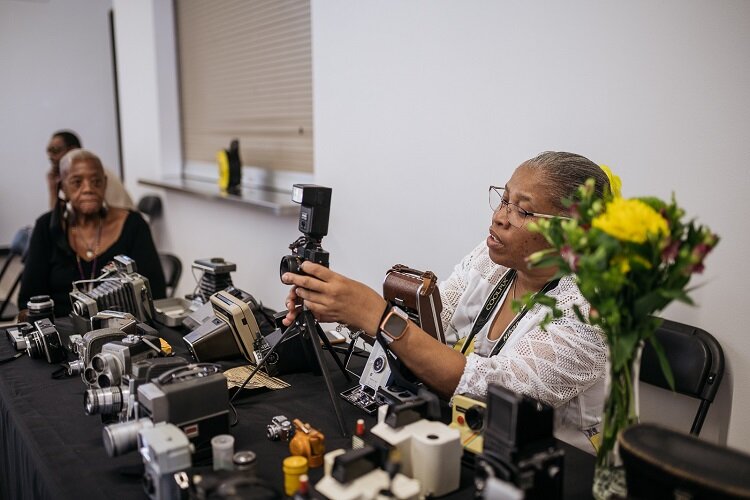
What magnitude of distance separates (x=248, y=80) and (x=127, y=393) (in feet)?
9.73

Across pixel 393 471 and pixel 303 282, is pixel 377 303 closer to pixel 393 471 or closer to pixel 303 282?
pixel 303 282

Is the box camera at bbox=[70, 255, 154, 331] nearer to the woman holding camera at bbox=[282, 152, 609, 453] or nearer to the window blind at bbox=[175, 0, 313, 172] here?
the woman holding camera at bbox=[282, 152, 609, 453]

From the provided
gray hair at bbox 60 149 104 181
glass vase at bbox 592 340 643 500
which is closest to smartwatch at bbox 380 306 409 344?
glass vase at bbox 592 340 643 500

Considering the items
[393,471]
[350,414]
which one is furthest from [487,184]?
[393,471]

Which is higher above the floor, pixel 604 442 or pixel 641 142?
pixel 641 142

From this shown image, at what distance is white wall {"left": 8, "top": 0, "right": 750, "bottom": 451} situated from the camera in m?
1.62

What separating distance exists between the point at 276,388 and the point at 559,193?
90 cm

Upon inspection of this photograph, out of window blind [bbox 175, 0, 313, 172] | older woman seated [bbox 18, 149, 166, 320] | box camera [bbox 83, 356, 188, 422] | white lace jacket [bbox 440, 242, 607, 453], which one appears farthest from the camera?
window blind [bbox 175, 0, 313, 172]

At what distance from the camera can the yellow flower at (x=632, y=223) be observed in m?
0.89

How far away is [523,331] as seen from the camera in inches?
59.0

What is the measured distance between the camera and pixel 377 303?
1.47m

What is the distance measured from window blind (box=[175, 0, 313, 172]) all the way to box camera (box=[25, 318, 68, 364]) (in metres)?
1.85

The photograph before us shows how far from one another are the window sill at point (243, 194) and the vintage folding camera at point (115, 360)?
1.30m

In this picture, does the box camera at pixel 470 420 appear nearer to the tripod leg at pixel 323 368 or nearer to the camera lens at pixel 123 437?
the tripod leg at pixel 323 368
